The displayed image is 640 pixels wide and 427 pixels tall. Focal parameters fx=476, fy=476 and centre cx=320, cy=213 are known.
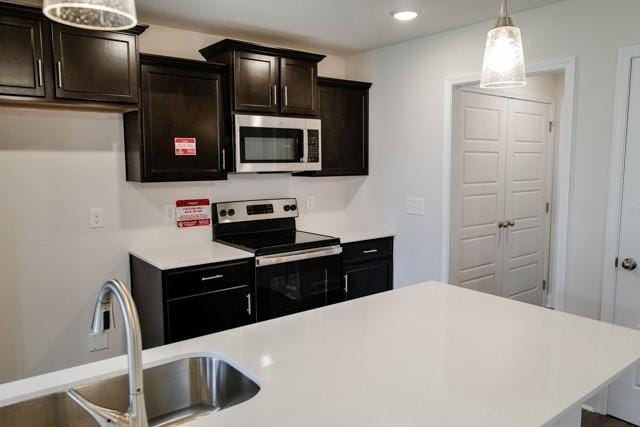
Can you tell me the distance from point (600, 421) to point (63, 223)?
3.37 m

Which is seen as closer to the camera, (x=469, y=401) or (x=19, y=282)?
(x=469, y=401)

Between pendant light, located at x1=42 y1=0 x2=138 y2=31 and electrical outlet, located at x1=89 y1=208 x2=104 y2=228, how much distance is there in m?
A: 2.08

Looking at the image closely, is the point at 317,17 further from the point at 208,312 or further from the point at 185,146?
the point at 208,312

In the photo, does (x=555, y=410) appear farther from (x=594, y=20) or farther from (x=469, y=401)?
(x=594, y=20)

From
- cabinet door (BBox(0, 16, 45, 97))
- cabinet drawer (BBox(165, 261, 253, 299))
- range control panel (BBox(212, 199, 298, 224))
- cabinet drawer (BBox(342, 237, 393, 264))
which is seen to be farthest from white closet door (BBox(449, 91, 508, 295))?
cabinet door (BBox(0, 16, 45, 97))

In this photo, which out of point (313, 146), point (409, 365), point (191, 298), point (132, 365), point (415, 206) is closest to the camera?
point (132, 365)

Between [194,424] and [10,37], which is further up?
[10,37]

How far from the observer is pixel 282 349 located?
155 centimetres

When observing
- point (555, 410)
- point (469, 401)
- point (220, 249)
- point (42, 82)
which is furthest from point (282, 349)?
point (42, 82)

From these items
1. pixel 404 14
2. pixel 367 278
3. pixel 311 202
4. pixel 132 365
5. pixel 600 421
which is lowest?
pixel 600 421

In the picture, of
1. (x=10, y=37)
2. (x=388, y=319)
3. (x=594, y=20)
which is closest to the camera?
(x=388, y=319)

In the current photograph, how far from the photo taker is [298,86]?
3.51m

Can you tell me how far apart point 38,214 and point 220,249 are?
1.11 meters

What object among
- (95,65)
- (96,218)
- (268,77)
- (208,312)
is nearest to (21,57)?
(95,65)
